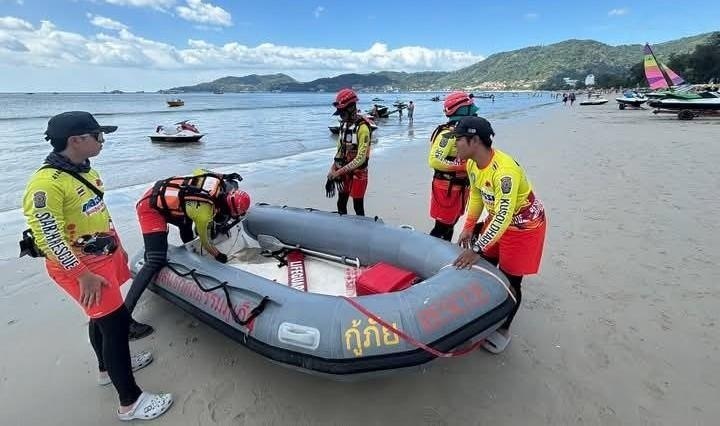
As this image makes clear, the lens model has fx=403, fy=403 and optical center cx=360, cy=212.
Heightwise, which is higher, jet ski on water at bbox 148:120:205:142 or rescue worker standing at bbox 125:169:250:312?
rescue worker standing at bbox 125:169:250:312

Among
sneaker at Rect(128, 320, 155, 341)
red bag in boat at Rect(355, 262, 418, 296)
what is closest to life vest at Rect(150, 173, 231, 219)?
sneaker at Rect(128, 320, 155, 341)

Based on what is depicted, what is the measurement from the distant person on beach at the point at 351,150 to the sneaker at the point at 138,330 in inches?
78.2

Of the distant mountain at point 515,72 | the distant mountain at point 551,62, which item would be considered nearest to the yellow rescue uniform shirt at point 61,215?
the distant mountain at point 515,72

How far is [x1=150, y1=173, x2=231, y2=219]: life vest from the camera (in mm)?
2633

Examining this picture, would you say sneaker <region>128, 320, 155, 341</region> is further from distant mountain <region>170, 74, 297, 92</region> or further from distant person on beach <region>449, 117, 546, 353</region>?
distant mountain <region>170, 74, 297, 92</region>

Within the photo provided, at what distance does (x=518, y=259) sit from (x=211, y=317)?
6.20 feet

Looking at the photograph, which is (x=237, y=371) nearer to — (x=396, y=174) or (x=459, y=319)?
(x=459, y=319)

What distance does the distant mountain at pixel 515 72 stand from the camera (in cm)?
12544

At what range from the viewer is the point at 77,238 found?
185 centimetres

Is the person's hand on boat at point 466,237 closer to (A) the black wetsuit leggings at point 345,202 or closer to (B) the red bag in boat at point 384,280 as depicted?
(B) the red bag in boat at point 384,280

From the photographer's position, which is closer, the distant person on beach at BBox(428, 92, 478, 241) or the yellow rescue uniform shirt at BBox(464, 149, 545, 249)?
the yellow rescue uniform shirt at BBox(464, 149, 545, 249)

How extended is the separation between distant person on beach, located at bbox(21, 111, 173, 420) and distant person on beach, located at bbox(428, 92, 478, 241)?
220 centimetres

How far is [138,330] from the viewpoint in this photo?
2.84m

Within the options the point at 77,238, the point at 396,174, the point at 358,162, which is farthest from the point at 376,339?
the point at 396,174
